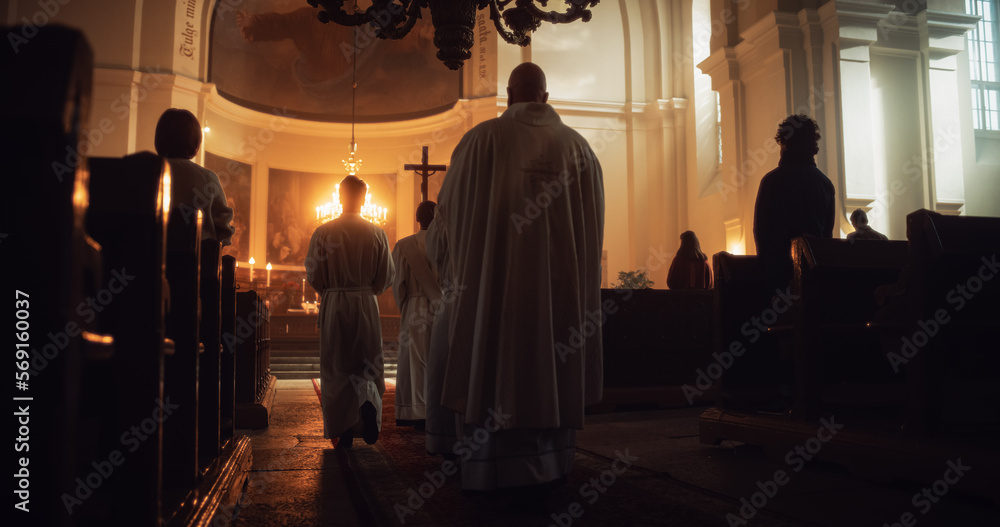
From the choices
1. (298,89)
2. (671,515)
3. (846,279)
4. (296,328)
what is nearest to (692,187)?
(296,328)

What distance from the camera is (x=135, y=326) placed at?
1.57 meters

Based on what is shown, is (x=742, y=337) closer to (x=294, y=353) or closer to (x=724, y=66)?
(x=724, y=66)

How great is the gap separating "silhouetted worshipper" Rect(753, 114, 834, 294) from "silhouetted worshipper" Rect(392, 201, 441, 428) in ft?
7.32

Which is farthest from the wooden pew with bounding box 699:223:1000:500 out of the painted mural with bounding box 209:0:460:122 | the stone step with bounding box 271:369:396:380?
the painted mural with bounding box 209:0:460:122

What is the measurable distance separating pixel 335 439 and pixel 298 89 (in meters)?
13.9

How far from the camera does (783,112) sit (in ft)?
32.7

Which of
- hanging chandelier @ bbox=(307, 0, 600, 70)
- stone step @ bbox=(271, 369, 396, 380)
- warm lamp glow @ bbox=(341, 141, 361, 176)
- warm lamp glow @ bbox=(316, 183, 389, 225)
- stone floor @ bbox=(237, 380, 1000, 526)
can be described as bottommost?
stone step @ bbox=(271, 369, 396, 380)

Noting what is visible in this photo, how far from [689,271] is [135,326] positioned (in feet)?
21.7

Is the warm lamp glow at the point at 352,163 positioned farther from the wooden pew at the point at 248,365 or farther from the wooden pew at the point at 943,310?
the wooden pew at the point at 943,310

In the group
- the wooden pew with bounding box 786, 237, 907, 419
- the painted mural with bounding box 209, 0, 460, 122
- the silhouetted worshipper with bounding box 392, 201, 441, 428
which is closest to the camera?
the wooden pew with bounding box 786, 237, 907, 419

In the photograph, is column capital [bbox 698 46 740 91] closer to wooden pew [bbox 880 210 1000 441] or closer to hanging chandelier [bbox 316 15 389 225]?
hanging chandelier [bbox 316 15 389 225]

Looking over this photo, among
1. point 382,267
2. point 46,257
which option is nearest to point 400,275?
point 382,267

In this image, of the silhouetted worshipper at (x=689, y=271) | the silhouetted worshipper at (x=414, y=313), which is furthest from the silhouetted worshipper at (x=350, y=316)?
the silhouetted worshipper at (x=689, y=271)

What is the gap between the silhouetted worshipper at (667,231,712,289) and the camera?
7594 mm
